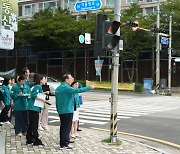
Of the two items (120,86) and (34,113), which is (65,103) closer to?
(34,113)

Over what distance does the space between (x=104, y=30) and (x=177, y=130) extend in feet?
16.0

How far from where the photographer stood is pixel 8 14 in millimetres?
7484

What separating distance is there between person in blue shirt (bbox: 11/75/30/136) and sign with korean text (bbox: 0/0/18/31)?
79.2 inches

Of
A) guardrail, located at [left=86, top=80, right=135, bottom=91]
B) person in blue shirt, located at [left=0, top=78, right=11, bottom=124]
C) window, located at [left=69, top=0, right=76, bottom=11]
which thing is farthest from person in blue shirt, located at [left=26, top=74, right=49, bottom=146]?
window, located at [left=69, top=0, right=76, bottom=11]

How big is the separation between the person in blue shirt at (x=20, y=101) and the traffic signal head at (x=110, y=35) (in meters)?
2.33

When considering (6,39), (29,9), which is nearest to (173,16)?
(29,9)

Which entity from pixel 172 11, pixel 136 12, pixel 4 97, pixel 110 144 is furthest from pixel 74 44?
pixel 110 144

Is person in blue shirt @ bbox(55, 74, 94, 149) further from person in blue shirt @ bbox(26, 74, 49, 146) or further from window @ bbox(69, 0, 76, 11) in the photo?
window @ bbox(69, 0, 76, 11)

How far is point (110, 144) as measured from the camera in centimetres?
899

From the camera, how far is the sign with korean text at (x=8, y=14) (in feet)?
24.1

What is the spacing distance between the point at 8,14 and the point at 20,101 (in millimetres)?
2712

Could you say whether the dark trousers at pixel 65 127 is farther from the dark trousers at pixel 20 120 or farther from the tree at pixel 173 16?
the tree at pixel 173 16

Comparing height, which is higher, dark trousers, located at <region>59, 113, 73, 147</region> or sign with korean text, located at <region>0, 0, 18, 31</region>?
sign with korean text, located at <region>0, 0, 18, 31</region>

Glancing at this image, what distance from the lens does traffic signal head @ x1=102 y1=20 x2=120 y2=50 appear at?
873 centimetres
